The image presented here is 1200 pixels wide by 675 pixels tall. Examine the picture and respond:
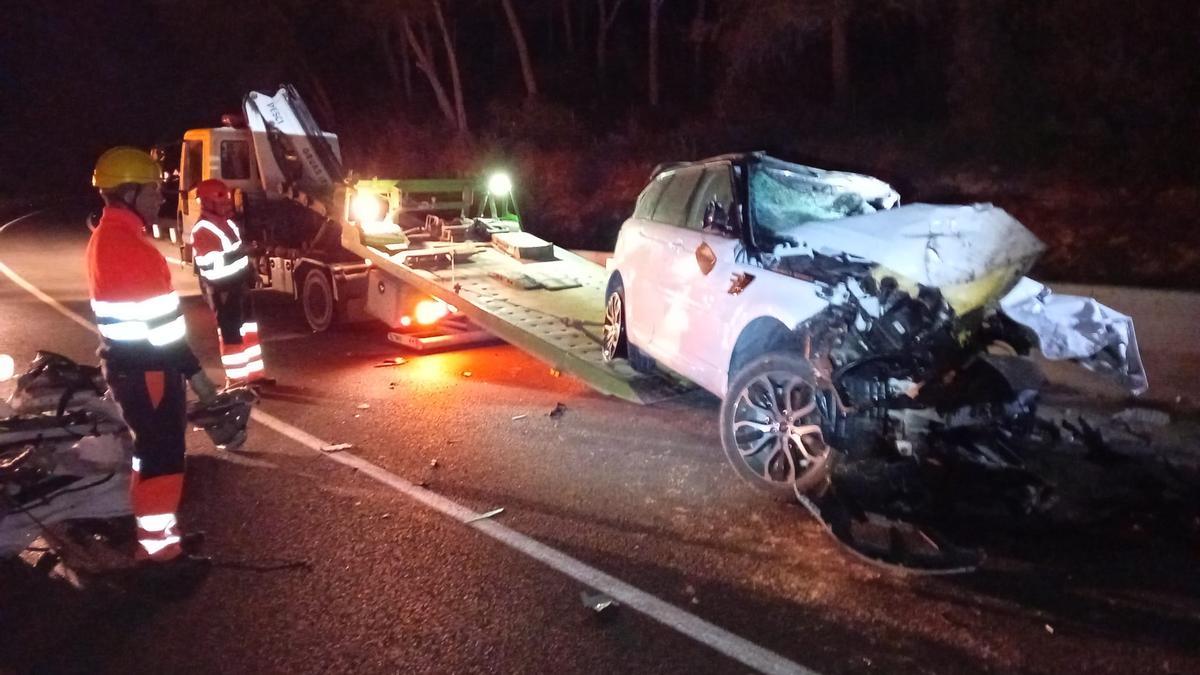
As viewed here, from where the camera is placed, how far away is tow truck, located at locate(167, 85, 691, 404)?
868 centimetres

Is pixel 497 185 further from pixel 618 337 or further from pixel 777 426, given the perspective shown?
pixel 777 426

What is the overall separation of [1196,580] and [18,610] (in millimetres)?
5738

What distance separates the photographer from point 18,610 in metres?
4.58

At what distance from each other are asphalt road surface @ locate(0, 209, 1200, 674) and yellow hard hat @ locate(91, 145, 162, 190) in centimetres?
198

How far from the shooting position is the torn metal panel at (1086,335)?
579 cm

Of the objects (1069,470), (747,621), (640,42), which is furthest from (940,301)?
(640,42)

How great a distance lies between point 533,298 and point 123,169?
488 cm

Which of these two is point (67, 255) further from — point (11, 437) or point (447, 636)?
point (447, 636)

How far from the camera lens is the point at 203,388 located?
239 inches

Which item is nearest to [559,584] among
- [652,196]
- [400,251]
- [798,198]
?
[798,198]

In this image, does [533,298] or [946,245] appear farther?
[533,298]

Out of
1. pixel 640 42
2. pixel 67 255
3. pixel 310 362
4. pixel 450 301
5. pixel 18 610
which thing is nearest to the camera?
pixel 18 610

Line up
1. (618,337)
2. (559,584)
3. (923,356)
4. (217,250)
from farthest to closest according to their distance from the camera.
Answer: (217,250), (618,337), (923,356), (559,584)

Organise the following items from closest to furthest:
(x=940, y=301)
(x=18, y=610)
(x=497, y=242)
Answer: (x=18, y=610) < (x=940, y=301) < (x=497, y=242)
